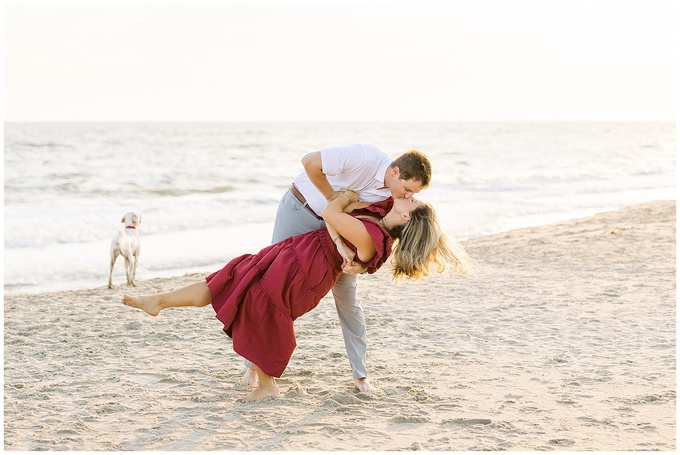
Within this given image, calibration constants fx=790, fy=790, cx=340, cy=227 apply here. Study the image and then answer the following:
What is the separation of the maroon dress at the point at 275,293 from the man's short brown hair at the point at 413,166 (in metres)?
0.38

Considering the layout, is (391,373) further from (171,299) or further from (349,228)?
(171,299)

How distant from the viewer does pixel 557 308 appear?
691 cm

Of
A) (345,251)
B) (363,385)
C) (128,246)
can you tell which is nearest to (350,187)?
(345,251)

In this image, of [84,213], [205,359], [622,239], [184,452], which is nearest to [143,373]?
[205,359]

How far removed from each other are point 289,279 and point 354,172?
0.73 meters

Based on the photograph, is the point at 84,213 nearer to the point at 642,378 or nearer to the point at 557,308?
the point at 557,308

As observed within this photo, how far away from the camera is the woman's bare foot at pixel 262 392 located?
15.3 feet

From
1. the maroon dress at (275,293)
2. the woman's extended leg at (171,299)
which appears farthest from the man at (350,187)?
the woman's extended leg at (171,299)

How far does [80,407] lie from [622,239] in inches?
314

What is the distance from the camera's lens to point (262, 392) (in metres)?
4.67

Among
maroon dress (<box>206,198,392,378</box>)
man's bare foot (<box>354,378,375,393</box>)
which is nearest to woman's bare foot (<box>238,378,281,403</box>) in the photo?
Answer: maroon dress (<box>206,198,392,378</box>)

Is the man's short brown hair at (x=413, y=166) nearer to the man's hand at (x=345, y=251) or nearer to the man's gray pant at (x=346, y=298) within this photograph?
the man's hand at (x=345, y=251)

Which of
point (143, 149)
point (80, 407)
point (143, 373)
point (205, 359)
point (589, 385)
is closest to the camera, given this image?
point (80, 407)

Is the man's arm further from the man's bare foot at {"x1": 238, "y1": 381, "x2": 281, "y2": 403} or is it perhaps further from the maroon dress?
the man's bare foot at {"x1": 238, "y1": 381, "x2": 281, "y2": 403}
